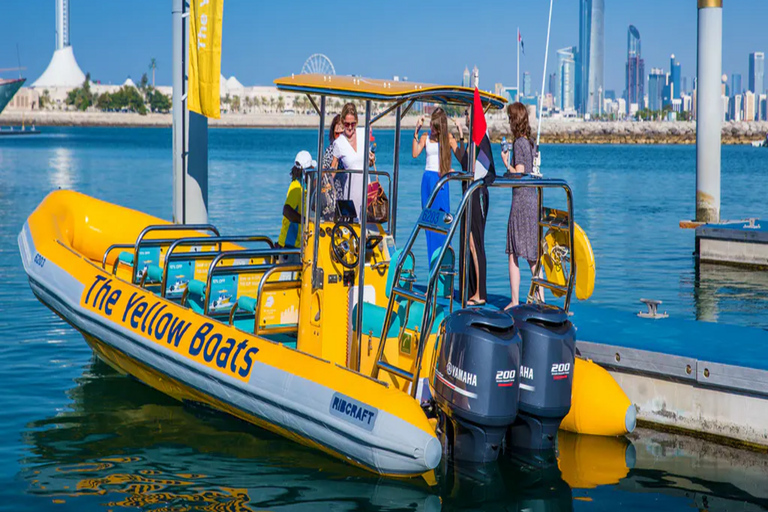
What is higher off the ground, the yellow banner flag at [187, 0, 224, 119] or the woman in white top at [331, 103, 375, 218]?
the yellow banner flag at [187, 0, 224, 119]

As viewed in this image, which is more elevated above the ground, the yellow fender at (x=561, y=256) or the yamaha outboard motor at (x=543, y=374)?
the yellow fender at (x=561, y=256)

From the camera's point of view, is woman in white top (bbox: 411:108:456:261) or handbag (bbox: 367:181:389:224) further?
woman in white top (bbox: 411:108:456:261)

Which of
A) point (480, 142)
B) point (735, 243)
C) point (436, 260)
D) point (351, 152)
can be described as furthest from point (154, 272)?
point (735, 243)

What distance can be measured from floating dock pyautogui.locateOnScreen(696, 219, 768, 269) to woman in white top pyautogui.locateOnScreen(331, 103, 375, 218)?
903 centimetres

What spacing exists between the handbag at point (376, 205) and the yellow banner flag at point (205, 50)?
359cm

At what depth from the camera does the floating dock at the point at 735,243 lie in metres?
14.4

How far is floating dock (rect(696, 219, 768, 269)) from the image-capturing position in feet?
47.4

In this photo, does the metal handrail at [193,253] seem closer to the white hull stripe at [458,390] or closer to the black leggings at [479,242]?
the black leggings at [479,242]

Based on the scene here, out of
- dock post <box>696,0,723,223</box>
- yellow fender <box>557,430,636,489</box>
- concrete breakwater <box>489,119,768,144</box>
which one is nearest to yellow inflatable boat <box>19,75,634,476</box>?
yellow fender <box>557,430,636,489</box>

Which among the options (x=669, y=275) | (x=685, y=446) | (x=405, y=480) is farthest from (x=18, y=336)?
(x=669, y=275)

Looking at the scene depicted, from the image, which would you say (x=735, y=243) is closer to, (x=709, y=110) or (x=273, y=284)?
(x=709, y=110)

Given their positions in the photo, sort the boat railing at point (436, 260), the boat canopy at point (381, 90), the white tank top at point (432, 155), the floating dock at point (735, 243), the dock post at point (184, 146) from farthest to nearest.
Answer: the floating dock at point (735, 243), the dock post at point (184, 146), the white tank top at point (432, 155), the boat canopy at point (381, 90), the boat railing at point (436, 260)

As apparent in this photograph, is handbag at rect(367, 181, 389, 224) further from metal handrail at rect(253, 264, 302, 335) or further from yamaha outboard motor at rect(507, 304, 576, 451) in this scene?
yamaha outboard motor at rect(507, 304, 576, 451)

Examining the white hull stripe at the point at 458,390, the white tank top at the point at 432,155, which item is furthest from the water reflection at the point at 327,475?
the white tank top at the point at 432,155
